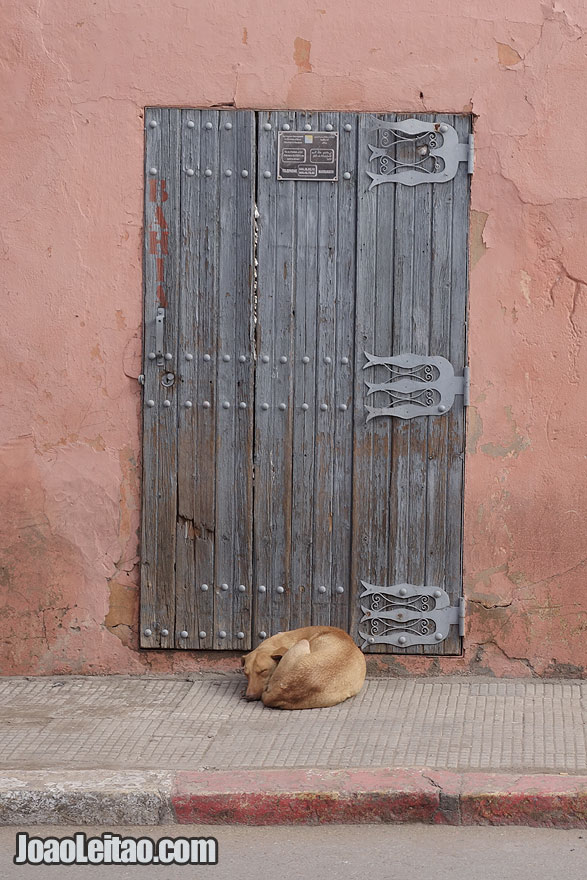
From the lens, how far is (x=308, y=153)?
533cm

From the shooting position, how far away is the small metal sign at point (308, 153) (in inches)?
210

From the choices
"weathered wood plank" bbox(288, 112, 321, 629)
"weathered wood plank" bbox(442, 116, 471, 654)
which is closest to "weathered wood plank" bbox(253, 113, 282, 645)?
"weathered wood plank" bbox(288, 112, 321, 629)

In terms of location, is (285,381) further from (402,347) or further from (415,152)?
(415,152)

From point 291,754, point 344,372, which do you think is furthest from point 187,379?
point 291,754

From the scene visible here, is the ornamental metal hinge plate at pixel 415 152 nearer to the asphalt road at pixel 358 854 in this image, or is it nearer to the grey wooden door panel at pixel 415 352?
the grey wooden door panel at pixel 415 352

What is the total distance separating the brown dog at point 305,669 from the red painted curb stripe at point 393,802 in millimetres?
872

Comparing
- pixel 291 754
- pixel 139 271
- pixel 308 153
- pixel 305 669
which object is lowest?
pixel 291 754

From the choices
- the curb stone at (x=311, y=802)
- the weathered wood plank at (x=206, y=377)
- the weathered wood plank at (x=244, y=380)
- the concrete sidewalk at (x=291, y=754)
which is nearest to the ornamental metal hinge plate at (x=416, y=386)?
the weathered wood plank at (x=244, y=380)

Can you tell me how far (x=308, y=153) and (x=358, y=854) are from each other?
323cm

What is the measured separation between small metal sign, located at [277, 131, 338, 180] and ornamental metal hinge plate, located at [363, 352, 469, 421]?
36.8 inches

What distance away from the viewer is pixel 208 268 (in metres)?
5.38

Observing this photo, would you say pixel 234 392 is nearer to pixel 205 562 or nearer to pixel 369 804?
pixel 205 562

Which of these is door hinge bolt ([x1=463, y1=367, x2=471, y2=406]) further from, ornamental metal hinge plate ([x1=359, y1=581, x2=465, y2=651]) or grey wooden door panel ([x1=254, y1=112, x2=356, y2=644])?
ornamental metal hinge plate ([x1=359, y1=581, x2=465, y2=651])

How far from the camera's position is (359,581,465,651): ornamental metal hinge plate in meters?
5.41
